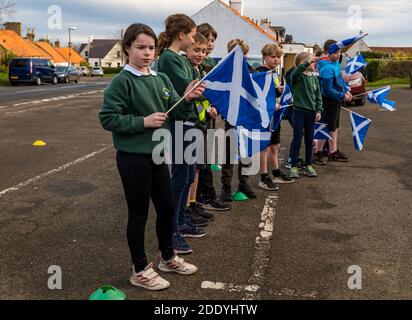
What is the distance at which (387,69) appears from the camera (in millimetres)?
39188

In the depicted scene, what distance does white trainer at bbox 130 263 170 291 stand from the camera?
355 cm

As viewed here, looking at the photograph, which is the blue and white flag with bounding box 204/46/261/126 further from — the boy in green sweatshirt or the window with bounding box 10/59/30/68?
the window with bounding box 10/59/30/68

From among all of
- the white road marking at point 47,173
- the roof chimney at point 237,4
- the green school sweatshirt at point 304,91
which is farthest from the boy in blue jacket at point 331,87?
the roof chimney at point 237,4

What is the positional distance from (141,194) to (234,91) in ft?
4.78

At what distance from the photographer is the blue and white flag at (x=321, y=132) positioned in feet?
26.4

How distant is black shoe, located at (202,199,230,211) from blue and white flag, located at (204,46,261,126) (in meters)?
1.33

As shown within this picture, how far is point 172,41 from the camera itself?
409cm

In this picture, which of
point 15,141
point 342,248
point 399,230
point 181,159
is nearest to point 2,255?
point 181,159

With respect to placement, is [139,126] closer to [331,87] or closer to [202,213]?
[202,213]

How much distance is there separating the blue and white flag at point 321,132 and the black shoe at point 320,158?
41 centimetres

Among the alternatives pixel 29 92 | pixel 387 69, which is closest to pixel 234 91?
pixel 29 92

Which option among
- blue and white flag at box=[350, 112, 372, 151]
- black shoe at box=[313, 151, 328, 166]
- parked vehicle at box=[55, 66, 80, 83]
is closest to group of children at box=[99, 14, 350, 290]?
black shoe at box=[313, 151, 328, 166]
